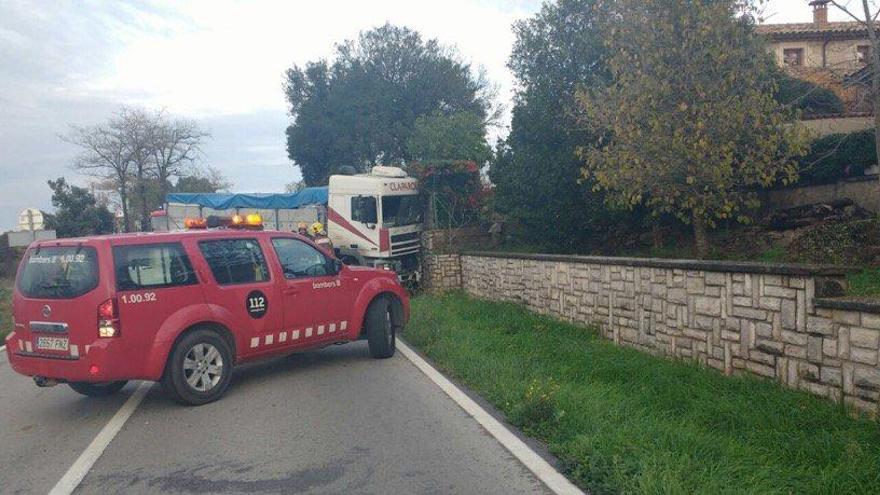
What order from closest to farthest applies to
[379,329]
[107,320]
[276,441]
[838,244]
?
[276,441] → [107,320] → [379,329] → [838,244]

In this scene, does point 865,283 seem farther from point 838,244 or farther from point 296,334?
point 296,334

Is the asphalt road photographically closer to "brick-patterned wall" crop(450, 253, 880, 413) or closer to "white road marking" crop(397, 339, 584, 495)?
"white road marking" crop(397, 339, 584, 495)

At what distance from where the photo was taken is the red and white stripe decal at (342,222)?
21.8m

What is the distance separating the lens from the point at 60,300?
7410mm

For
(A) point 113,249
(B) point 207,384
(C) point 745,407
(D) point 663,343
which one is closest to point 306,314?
(B) point 207,384

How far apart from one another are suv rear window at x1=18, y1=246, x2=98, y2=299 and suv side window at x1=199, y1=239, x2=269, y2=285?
1.24 metres

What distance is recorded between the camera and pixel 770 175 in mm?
12625

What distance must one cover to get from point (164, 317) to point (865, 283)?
864 centimetres

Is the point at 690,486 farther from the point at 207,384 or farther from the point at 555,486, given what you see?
the point at 207,384

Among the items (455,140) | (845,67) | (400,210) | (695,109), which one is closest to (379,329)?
(695,109)

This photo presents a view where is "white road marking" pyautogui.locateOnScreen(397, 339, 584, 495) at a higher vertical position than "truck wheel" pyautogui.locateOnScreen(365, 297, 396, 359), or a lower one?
lower

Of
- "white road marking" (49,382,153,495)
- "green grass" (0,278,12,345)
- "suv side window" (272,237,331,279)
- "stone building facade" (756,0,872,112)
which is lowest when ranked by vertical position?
"green grass" (0,278,12,345)

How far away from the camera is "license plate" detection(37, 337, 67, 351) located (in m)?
7.35

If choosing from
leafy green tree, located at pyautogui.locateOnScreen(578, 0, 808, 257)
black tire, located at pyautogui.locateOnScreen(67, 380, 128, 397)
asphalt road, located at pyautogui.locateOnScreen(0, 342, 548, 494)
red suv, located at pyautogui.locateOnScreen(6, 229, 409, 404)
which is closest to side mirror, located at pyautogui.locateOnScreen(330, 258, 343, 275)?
red suv, located at pyautogui.locateOnScreen(6, 229, 409, 404)
